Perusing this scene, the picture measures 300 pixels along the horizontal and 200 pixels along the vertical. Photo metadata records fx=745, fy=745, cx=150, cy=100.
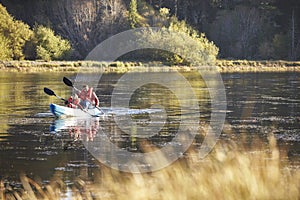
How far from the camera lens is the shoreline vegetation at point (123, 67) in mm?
74312

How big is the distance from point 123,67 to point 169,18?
755 inches

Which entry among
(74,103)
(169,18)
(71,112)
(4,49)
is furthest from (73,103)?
(169,18)

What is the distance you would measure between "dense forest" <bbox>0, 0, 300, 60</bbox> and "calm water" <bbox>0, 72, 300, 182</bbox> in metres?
42.8

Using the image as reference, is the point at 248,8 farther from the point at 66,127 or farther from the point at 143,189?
the point at 143,189

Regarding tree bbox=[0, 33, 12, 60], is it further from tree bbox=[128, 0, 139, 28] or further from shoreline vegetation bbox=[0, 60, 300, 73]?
tree bbox=[128, 0, 139, 28]

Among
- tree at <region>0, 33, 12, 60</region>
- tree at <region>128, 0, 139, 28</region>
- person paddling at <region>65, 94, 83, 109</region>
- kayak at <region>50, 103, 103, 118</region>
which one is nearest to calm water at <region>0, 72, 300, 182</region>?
kayak at <region>50, 103, 103, 118</region>

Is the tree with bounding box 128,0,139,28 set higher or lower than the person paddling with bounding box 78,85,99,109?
higher

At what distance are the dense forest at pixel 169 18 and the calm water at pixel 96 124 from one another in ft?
141

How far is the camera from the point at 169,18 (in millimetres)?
93750

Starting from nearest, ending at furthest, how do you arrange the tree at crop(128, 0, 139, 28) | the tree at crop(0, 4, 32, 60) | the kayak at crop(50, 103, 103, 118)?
the kayak at crop(50, 103, 103, 118), the tree at crop(0, 4, 32, 60), the tree at crop(128, 0, 139, 28)

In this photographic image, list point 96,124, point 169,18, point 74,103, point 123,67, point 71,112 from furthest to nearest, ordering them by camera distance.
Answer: point 169,18 → point 123,67 → point 74,103 → point 71,112 → point 96,124

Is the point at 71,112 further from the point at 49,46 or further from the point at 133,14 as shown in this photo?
the point at 133,14

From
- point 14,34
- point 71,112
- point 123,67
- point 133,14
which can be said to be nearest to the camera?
point 71,112

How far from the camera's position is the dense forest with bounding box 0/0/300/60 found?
306 feet
